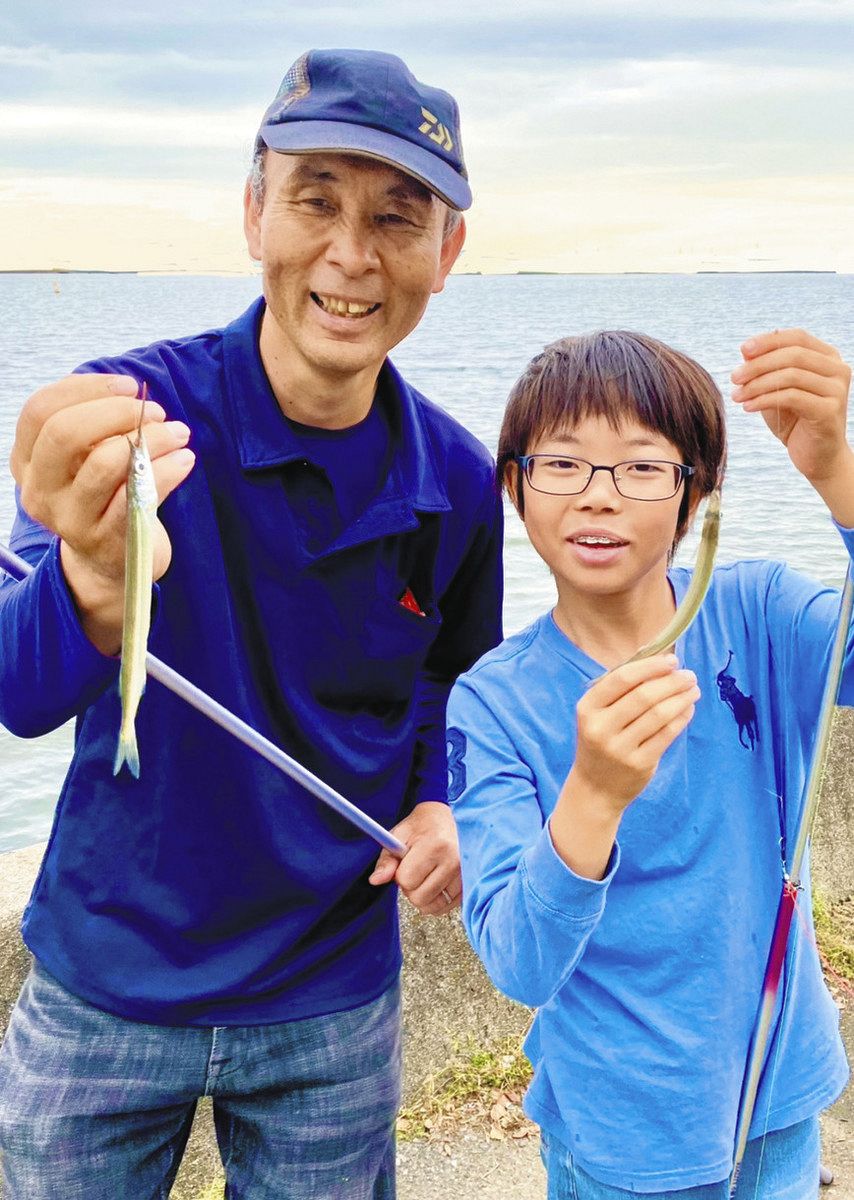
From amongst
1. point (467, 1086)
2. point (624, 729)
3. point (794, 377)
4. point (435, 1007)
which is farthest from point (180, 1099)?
point (794, 377)

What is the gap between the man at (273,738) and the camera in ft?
7.89

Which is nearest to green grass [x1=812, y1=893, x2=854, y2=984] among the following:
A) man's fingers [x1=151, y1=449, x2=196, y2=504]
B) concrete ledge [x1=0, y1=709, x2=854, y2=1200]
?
concrete ledge [x1=0, y1=709, x2=854, y2=1200]

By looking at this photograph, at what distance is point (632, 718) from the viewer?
1681mm

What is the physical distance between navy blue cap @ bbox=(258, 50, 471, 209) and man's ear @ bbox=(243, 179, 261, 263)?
0.16 m

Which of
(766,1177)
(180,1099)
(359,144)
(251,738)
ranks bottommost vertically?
(180,1099)

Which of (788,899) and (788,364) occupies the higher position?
(788,364)

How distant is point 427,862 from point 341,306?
3.88ft

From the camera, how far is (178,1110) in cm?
255

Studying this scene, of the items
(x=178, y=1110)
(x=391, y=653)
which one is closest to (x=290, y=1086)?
(x=178, y=1110)

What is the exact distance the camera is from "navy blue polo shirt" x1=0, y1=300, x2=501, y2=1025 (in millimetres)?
2414

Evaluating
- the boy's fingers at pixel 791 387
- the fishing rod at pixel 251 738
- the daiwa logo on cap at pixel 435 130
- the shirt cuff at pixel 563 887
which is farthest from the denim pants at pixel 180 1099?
the daiwa logo on cap at pixel 435 130

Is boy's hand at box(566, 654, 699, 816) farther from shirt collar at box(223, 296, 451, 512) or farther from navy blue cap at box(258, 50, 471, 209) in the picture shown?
navy blue cap at box(258, 50, 471, 209)

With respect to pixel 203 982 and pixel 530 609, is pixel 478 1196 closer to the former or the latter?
pixel 203 982

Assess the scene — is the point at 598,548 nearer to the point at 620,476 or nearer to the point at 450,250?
the point at 620,476
